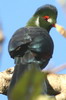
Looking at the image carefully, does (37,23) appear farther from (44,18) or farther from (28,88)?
(28,88)

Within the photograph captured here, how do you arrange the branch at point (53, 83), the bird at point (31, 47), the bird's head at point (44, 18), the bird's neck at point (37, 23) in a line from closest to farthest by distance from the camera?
the branch at point (53, 83) < the bird at point (31, 47) < the bird's head at point (44, 18) < the bird's neck at point (37, 23)

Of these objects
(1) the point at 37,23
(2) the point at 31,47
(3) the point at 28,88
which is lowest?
(2) the point at 31,47

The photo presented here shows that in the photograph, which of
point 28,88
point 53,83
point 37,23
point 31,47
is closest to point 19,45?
point 31,47

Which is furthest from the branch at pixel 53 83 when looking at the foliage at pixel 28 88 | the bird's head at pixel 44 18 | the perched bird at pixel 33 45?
the foliage at pixel 28 88

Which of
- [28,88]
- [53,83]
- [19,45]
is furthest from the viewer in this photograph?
[19,45]

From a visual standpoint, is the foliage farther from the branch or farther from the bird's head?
the bird's head

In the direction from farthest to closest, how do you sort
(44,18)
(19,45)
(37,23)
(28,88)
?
1. (37,23)
2. (44,18)
3. (19,45)
4. (28,88)

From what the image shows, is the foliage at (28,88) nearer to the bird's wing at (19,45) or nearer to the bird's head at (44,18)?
the bird's wing at (19,45)

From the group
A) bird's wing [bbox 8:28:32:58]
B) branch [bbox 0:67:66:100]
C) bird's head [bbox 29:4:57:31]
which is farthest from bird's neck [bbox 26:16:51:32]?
branch [bbox 0:67:66:100]

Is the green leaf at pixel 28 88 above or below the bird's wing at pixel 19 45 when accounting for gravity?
above
